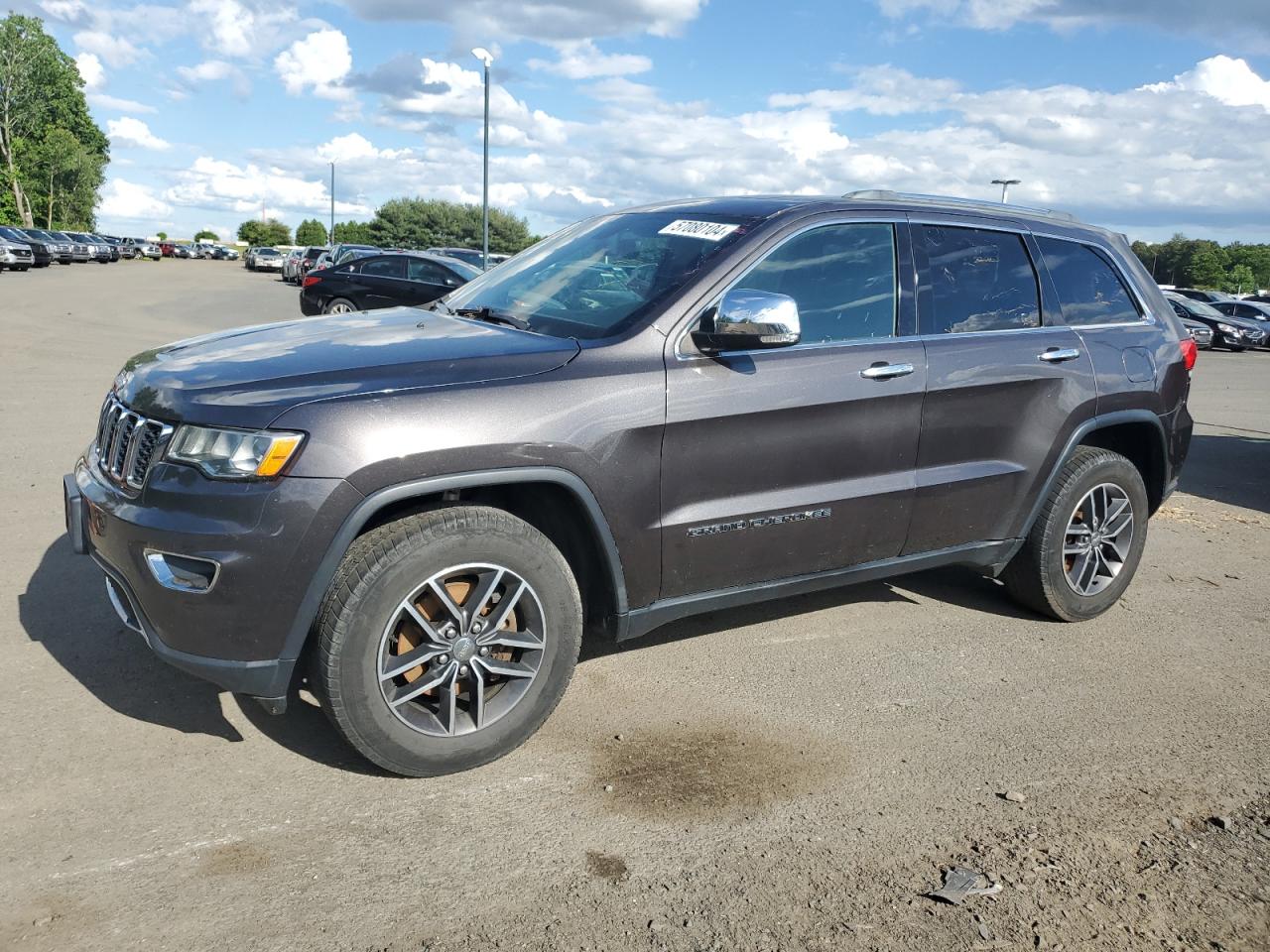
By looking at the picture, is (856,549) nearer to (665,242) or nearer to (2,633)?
(665,242)

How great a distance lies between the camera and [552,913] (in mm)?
2734

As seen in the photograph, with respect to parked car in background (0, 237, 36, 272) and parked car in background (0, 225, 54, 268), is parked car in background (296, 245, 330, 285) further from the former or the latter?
parked car in background (0, 225, 54, 268)

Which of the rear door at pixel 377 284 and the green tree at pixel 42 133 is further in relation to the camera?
the green tree at pixel 42 133

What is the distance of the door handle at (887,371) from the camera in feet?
13.4

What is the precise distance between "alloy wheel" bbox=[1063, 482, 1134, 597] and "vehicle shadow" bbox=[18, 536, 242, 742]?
12.1ft

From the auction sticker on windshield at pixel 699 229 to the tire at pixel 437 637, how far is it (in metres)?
1.40

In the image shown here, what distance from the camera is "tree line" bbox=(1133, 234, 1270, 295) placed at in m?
94.1

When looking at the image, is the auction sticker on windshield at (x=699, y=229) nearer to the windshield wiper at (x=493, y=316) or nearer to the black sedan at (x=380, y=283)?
the windshield wiper at (x=493, y=316)

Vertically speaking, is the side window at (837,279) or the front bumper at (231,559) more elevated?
the side window at (837,279)

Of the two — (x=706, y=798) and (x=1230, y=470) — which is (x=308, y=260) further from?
(x=706, y=798)

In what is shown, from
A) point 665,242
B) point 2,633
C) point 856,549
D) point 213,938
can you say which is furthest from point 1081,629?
point 2,633

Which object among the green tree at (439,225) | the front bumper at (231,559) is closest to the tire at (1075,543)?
the front bumper at (231,559)

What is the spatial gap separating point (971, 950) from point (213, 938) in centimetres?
184

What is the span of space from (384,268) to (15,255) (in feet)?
97.5
